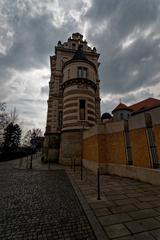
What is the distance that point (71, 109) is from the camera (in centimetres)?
1666

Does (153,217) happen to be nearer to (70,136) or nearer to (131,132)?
(131,132)

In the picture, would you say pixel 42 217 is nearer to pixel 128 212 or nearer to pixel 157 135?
pixel 128 212

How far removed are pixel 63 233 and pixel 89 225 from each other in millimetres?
699

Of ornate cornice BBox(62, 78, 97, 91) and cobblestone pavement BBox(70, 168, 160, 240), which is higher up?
ornate cornice BBox(62, 78, 97, 91)

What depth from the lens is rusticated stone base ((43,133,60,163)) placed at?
712 inches

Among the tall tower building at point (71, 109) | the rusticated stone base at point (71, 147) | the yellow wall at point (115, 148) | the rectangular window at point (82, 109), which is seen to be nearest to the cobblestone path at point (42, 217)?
the yellow wall at point (115, 148)

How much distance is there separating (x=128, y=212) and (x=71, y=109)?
538 inches

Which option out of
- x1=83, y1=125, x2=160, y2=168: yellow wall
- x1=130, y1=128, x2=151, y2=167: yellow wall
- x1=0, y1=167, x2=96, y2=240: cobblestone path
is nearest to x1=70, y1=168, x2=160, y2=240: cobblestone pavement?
x1=0, y1=167, x2=96, y2=240: cobblestone path

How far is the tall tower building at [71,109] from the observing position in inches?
622

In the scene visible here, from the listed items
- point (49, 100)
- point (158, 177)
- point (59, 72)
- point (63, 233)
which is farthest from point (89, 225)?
point (59, 72)

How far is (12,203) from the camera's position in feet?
15.4

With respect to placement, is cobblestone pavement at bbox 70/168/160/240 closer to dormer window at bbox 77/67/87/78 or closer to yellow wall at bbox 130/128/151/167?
yellow wall at bbox 130/128/151/167

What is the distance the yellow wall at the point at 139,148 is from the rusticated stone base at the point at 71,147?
26.3 feet

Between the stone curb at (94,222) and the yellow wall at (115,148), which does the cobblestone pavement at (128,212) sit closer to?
the stone curb at (94,222)
